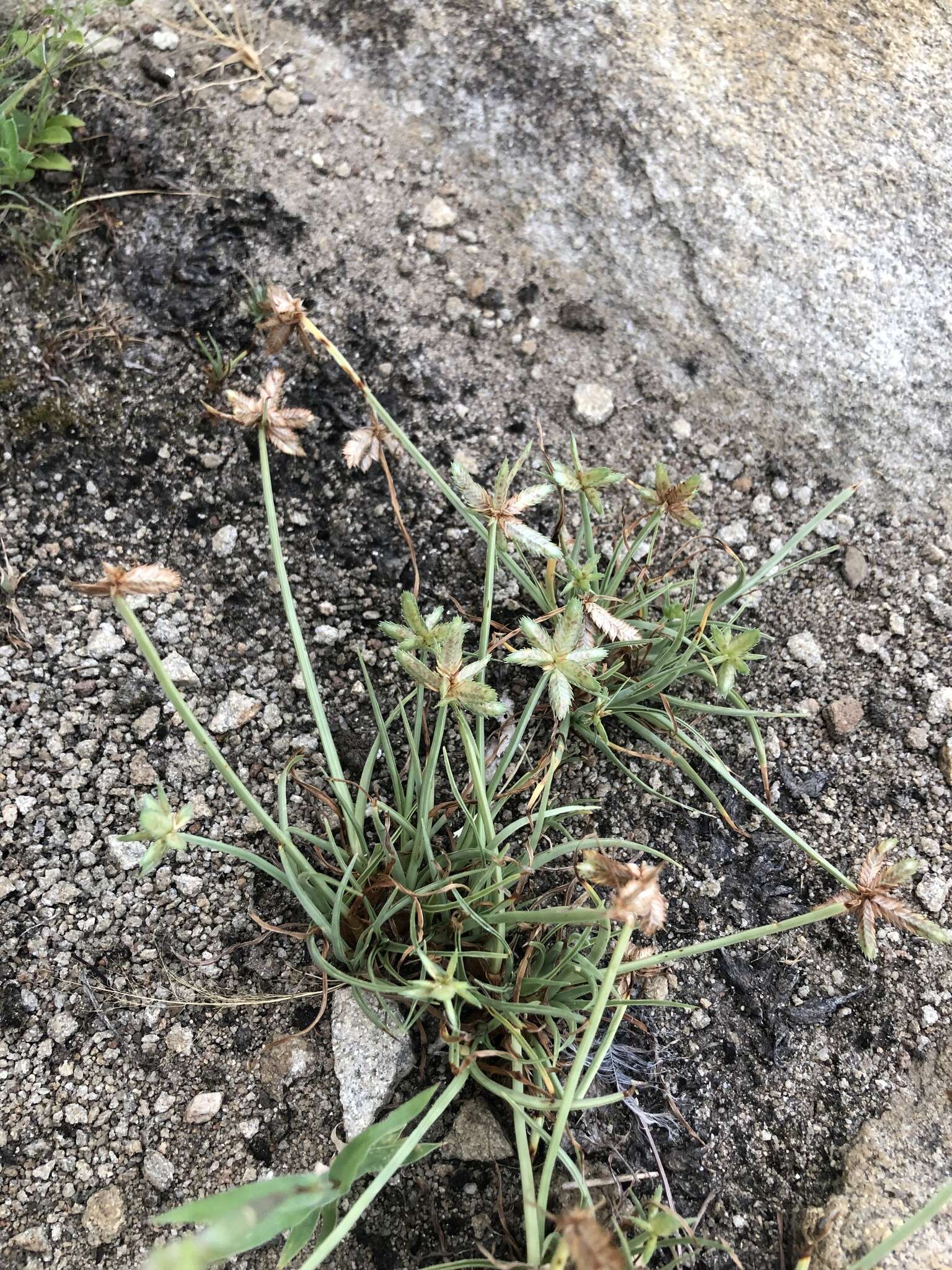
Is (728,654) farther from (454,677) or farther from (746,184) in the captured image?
(746,184)

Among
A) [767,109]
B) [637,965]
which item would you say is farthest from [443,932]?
[767,109]

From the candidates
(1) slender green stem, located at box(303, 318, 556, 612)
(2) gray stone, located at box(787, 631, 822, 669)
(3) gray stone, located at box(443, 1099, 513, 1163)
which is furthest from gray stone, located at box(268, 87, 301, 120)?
(3) gray stone, located at box(443, 1099, 513, 1163)

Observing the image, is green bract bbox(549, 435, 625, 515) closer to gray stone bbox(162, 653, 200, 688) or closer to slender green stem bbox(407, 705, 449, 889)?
slender green stem bbox(407, 705, 449, 889)

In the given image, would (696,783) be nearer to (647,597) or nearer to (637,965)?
(647,597)

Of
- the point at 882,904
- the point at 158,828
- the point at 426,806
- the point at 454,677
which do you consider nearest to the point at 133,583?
the point at 158,828

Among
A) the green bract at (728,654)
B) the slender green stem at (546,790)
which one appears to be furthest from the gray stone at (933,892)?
the slender green stem at (546,790)

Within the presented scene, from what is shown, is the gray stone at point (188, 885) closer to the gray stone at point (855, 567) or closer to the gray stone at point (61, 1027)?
the gray stone at point (61, 1027)
